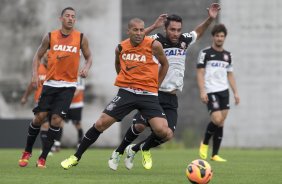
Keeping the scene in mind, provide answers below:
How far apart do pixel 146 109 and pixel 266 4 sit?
13.5 m

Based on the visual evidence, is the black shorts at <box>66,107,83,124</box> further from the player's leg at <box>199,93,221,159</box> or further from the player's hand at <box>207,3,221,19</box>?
the player's hand at <box>207,3,221,19</box>

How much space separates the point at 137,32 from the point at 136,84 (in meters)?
0.70

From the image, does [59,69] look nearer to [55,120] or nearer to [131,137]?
[55,120]

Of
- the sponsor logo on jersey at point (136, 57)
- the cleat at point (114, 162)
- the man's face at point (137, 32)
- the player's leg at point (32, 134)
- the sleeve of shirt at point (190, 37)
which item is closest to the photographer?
the man's face at point (137, 32)

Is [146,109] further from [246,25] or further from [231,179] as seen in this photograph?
[246,25]

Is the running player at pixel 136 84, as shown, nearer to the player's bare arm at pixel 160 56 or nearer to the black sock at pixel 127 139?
the player's bare arm at pixel 160 56

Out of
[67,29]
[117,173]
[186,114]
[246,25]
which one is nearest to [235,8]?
[246,25]

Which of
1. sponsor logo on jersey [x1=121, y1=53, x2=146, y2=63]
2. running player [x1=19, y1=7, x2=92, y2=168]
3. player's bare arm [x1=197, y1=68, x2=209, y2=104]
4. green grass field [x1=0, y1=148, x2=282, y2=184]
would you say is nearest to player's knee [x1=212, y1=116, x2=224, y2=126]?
player's bare arm [x1=197, y1=68, x2=209, y2=104]

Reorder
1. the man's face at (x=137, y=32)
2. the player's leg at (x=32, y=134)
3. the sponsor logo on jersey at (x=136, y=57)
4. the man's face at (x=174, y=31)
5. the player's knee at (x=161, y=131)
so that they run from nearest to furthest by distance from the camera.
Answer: the man's face at (x=137, y=32), the sponsor logo on jersey at (x=136, y=57), the player's knee at (x=161, y=131), the man's face at (x=174, y=31), the player's leg at (x=32, y=134)

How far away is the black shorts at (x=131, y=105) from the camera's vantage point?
35.9 feet

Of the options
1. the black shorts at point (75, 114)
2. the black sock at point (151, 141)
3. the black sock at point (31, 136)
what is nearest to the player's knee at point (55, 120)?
the black sock at point (31, 136)

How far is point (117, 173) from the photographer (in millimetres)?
10977

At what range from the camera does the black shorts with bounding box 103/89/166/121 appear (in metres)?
11.0

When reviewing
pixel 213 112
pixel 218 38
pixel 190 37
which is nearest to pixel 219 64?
pixel 218 38
